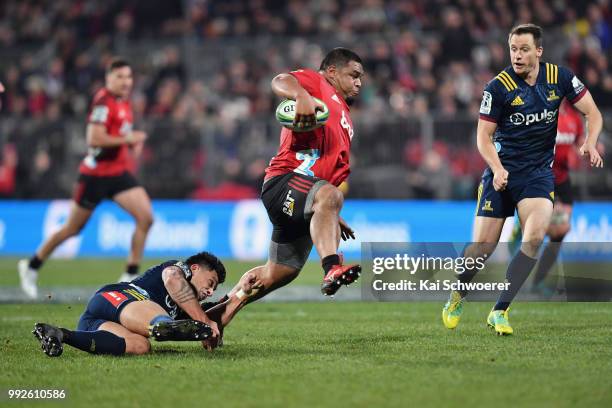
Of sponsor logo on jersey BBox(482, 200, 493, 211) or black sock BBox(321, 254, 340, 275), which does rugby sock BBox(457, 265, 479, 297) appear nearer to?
sponsor logo on jersey BBox(482, 200, 493, 211)

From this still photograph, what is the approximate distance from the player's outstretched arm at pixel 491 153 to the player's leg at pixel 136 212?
6230 mm

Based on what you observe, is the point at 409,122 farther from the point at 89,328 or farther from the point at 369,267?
the point at 89,328

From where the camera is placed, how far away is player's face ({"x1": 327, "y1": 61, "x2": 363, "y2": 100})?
8.49 m

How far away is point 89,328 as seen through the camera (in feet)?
25.5

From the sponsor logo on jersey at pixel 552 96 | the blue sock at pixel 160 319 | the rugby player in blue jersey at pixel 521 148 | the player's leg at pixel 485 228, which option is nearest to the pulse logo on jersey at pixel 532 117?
the rugby player in blue jersey at pixel 521 148

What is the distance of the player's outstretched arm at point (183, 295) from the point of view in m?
7.70

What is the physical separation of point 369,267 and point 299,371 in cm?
325

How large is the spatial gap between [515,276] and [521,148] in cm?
122

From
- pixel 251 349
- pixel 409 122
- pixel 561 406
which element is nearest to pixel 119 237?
pixel 409 122

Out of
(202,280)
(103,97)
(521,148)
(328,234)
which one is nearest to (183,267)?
(202,280)

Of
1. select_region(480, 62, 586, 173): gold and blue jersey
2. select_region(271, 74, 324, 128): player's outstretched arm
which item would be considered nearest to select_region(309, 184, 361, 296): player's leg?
select_region(271, 74, 324, 128): player's outstretched arm

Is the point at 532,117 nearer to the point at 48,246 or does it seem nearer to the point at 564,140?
the point at 564,140

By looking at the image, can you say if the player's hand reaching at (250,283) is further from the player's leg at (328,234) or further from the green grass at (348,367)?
the player's leg at (328,234)

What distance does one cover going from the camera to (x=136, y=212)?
14.0 meters
